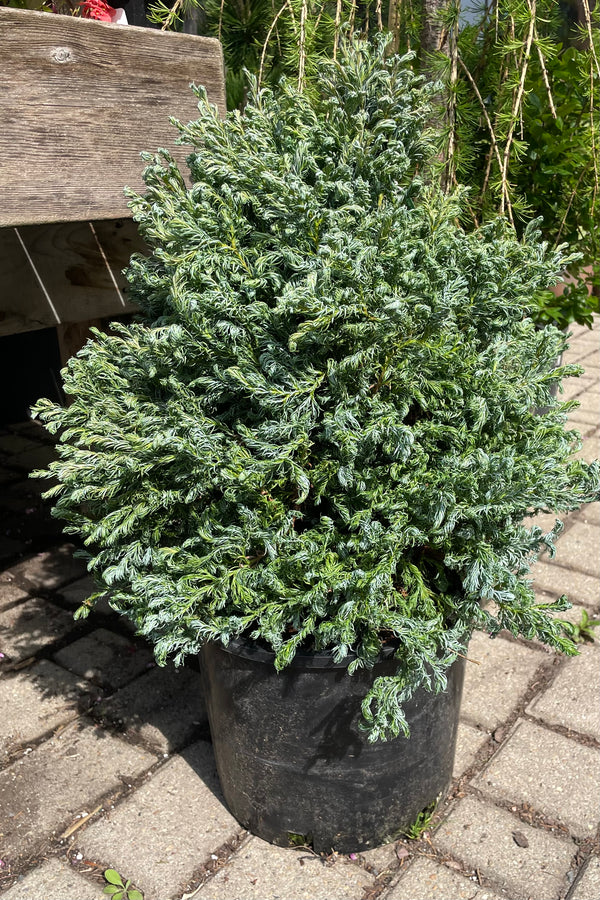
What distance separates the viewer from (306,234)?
5.67 ft

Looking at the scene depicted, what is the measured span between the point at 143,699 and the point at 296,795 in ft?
2.81

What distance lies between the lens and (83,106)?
6.26 ft

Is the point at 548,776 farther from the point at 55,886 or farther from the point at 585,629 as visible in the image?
the point at 55,886

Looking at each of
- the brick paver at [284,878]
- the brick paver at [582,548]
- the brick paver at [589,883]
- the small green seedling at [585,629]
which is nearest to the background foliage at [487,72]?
the brick paver at [582,548]

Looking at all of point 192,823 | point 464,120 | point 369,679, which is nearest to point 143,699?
point 192,823

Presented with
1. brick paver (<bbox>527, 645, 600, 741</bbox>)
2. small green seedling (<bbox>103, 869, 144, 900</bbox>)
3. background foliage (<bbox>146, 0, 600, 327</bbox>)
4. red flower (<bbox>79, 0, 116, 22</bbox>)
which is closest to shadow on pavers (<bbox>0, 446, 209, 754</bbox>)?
small green seedling (<bbox>103, 869, 144, 900</bbox>)

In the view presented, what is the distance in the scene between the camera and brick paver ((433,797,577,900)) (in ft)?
6.30

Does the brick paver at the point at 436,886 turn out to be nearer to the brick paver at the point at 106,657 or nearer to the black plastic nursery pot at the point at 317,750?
the black plastic nursery pot at the point at 317,750

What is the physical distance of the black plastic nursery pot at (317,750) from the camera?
1803mm

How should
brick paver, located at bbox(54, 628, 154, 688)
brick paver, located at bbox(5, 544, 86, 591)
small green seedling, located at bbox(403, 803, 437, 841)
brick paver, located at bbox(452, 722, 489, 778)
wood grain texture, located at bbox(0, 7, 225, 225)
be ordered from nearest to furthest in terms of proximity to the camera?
wood grain texture, located at bbox(0, 7, 225, 225), small green seedling, located at bbox(403, 803, 437, 841), brick paver, located at bbox(452, 722, 489, 778), brick paver, located at bbox(54, 628, 154, 688), brick paver, located at bbox(5, 544, 86, 591)

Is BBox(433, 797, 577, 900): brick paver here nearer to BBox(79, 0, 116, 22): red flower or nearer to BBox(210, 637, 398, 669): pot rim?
BBox(210, 637, 398, 669): pot rim

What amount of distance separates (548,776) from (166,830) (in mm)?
1079

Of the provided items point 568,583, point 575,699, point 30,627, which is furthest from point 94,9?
point 568,583

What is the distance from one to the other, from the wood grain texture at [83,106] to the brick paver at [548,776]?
1.88 meters
